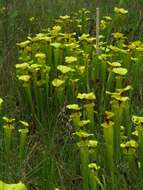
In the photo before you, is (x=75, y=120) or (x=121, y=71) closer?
(x=75, y=120)

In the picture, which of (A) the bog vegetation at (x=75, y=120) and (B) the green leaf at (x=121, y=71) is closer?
(A) the bog vegetation at (x=75, y=120)

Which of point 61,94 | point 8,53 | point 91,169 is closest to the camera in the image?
point 91,169

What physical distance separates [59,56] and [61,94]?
37 centimetres

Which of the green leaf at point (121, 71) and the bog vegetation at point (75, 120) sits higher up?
the green leaf at point (121, 71)

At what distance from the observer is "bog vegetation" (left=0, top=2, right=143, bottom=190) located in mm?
1597

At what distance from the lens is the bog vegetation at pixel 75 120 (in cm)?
160

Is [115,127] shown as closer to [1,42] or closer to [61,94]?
[61,94]

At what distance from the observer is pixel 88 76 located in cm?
245

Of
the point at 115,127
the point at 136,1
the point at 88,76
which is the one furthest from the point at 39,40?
the point at 136,1

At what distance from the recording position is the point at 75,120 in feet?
5.70

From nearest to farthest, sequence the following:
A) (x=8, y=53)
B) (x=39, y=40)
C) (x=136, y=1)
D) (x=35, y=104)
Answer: (x=35, y=104), (x=39, y=40), (x=8, y=53), (x=136, y=1)

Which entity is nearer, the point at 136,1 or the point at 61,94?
the point at 61,94

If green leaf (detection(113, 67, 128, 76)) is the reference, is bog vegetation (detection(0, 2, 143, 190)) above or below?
below

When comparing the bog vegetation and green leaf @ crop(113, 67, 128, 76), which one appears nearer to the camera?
the bog vegetation
